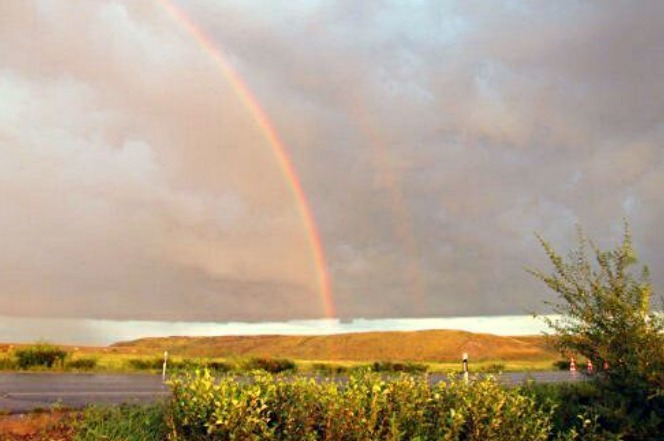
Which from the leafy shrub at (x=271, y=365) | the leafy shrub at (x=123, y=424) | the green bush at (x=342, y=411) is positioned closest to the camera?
the green bush at (x=342, y=411)

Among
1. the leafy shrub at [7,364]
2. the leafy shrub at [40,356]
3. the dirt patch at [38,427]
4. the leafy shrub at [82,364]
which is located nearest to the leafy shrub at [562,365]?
the leafy shrub at [82,364]

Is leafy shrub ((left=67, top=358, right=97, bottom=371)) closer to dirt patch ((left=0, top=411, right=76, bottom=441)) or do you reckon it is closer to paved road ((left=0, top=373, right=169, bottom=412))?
paved road ((left=0, top=373, right=169, bottom=412))

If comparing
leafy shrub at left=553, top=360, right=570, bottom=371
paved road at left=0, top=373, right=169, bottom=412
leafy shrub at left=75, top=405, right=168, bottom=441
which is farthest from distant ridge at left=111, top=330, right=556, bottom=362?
leafy shrub at left=75, top=405, right=168, bottom=441

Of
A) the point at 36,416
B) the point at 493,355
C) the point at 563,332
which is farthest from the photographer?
the point at 493,355

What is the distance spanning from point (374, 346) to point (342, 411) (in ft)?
358

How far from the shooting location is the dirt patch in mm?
10398

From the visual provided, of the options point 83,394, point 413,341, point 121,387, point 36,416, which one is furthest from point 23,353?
point 413,341

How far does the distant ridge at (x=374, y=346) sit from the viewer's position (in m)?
106

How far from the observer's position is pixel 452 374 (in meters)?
11.8

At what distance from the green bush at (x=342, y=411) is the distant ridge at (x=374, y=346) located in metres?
91.0

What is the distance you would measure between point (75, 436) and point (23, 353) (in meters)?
26.1

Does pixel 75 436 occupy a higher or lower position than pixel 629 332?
lower

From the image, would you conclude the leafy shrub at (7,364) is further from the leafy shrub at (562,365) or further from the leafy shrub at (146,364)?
the leafy shrub at (562,365)

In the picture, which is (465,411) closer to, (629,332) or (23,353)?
(629,332)
